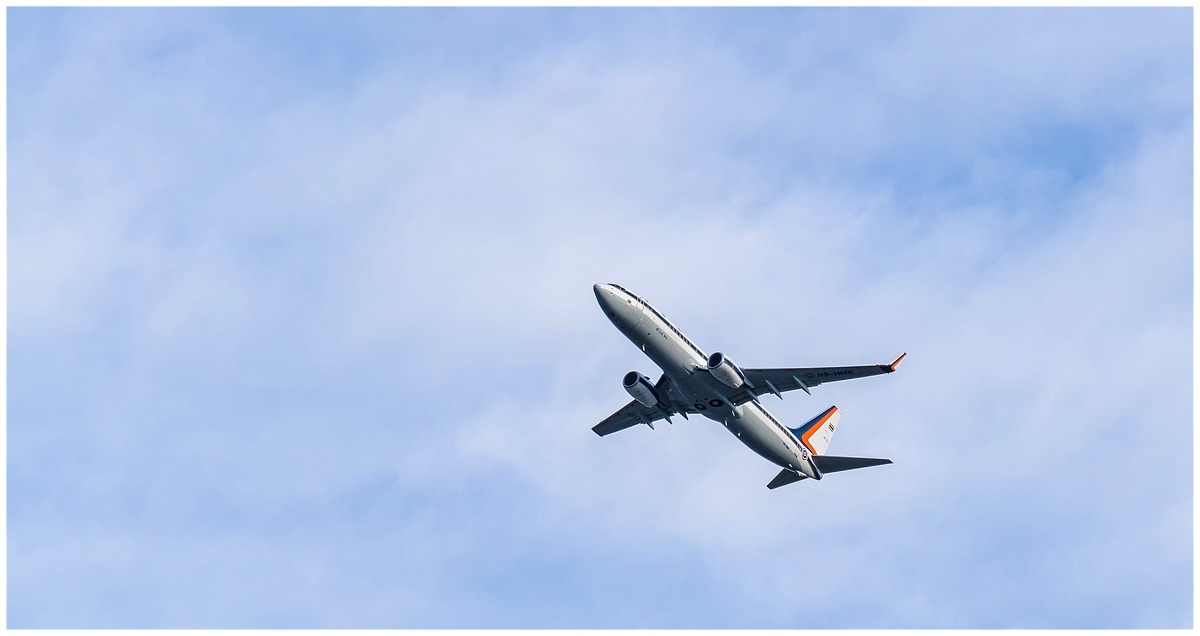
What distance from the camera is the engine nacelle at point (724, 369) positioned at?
89250 mm

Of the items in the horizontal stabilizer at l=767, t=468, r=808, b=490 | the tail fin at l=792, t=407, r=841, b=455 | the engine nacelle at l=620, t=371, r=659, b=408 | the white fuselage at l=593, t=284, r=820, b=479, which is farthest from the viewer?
the tail fin at l=792, t=407, r=841, b=455

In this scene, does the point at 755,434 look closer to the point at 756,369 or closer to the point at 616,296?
the point at 756,369

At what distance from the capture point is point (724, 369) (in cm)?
8931

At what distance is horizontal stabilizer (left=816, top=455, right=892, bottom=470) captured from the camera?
97.4 m

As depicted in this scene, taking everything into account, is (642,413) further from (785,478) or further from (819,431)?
(819,431)

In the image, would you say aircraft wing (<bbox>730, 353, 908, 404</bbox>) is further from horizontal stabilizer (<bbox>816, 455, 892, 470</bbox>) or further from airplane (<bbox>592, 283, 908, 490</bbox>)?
horizontal stabilizer (<bbox>816, 455, 892, 470</bbox>)

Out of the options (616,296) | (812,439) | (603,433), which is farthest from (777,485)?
(616,296)

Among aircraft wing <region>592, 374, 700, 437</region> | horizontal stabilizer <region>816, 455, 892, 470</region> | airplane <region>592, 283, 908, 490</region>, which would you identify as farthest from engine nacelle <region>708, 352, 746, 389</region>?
horizontal stabilizer <region>816, 455, 892, 470</region>

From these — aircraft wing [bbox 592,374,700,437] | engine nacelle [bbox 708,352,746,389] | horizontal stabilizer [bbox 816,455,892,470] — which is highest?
aircraft wing [bbox 592,374,700,437]

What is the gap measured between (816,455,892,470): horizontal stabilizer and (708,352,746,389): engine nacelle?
13256 millimetres

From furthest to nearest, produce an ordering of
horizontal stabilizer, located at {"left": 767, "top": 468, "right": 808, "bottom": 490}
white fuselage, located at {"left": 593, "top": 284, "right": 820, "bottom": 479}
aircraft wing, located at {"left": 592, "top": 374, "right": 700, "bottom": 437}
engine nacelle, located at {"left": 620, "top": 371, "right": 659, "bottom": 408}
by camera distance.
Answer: horizontal stabilizer, located at {"left": 767, "top": 468, "right": 808, "bottom": 490} < aircraft wing, located at {"left": 592, "top": 374, "right": 700, "bottom": 437} < engine nacelle, located at {"left": 620, "top": 371, "right": 659, "bottom": 408} < white fuselage, located at {"left": 593, "top": 284, "right": 820, "bottom": 479}

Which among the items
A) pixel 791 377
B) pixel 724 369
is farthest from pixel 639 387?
pixel 791 377

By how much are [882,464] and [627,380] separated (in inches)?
778

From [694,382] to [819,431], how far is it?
2000 centimetres
